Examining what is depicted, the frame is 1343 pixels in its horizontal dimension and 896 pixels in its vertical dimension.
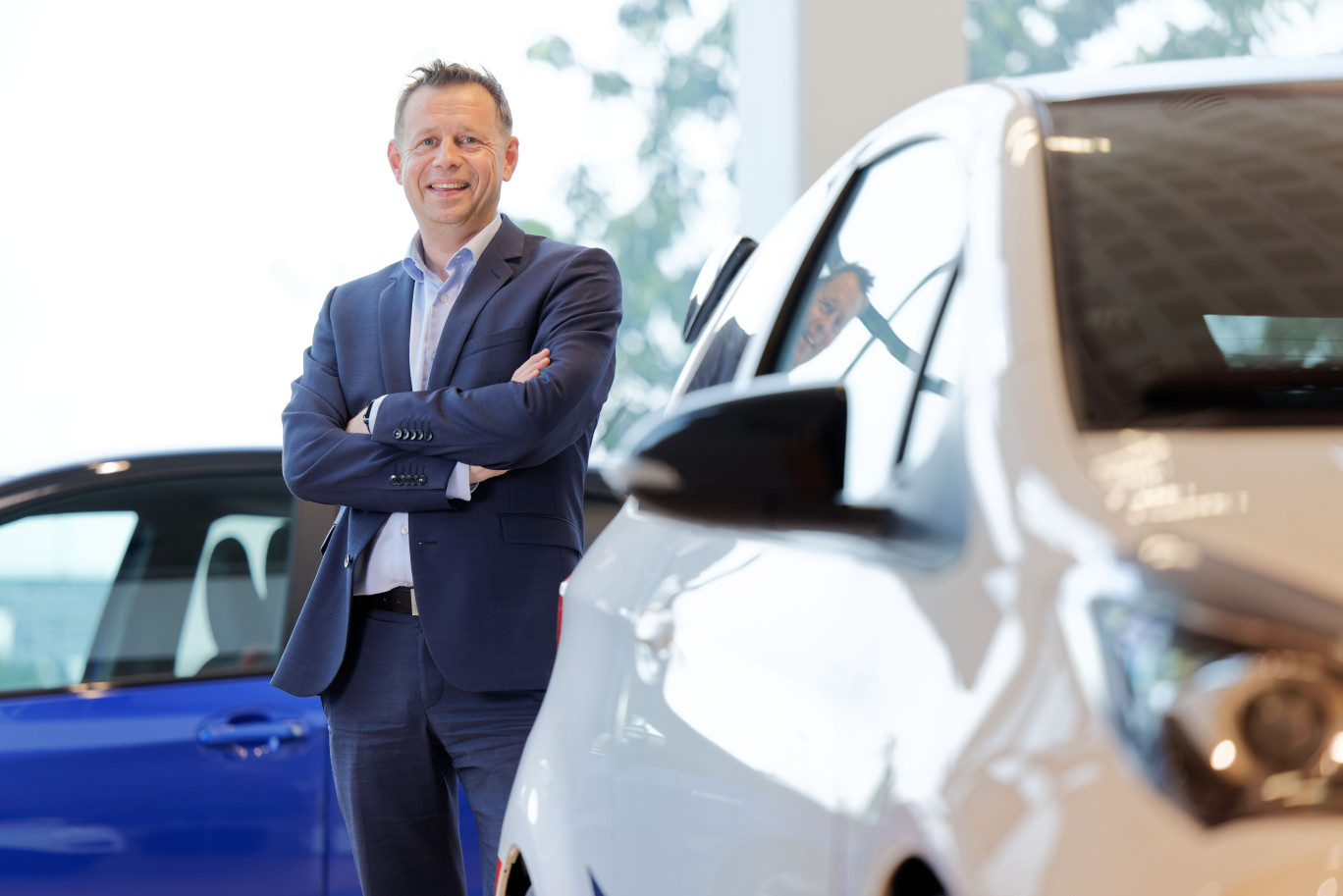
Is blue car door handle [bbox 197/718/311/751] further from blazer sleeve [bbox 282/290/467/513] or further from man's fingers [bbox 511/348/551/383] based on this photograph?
man's fingers [bbox 511/348/551/383]

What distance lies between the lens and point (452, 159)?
220cm

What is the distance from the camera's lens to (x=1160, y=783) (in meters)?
0.62

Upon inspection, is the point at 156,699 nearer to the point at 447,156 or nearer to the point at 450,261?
the point at 450,261

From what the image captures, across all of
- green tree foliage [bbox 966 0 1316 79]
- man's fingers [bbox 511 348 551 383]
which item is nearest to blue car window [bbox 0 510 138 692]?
man's fingers [bbox 511 348 551 383]

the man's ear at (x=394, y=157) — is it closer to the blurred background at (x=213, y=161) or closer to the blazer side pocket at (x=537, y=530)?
the blazer side pocket at (x=537, y=530)

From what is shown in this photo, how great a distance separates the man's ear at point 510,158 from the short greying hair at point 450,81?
3 centimetres

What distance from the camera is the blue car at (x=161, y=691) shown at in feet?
8.25

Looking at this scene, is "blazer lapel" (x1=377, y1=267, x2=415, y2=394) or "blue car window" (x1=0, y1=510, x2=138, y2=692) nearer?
"blazer lapel" (x1=377, y1=267, x2=415, y2=394)

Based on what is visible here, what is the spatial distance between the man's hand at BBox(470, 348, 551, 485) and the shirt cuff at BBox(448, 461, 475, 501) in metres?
0.01

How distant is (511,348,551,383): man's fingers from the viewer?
2.09 m

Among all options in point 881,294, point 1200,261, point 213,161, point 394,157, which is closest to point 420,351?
point 394,157

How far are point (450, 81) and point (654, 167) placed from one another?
187 inches

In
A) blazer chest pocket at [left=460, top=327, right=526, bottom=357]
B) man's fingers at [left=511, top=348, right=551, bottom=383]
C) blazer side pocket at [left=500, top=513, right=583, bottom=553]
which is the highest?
blazer chest pocket at [left=460, top=327, right=526, bottom=357]

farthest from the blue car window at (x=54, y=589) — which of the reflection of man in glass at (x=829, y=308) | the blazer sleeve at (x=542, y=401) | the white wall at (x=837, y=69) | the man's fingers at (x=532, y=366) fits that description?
the white wall at (x=837, y=69)
